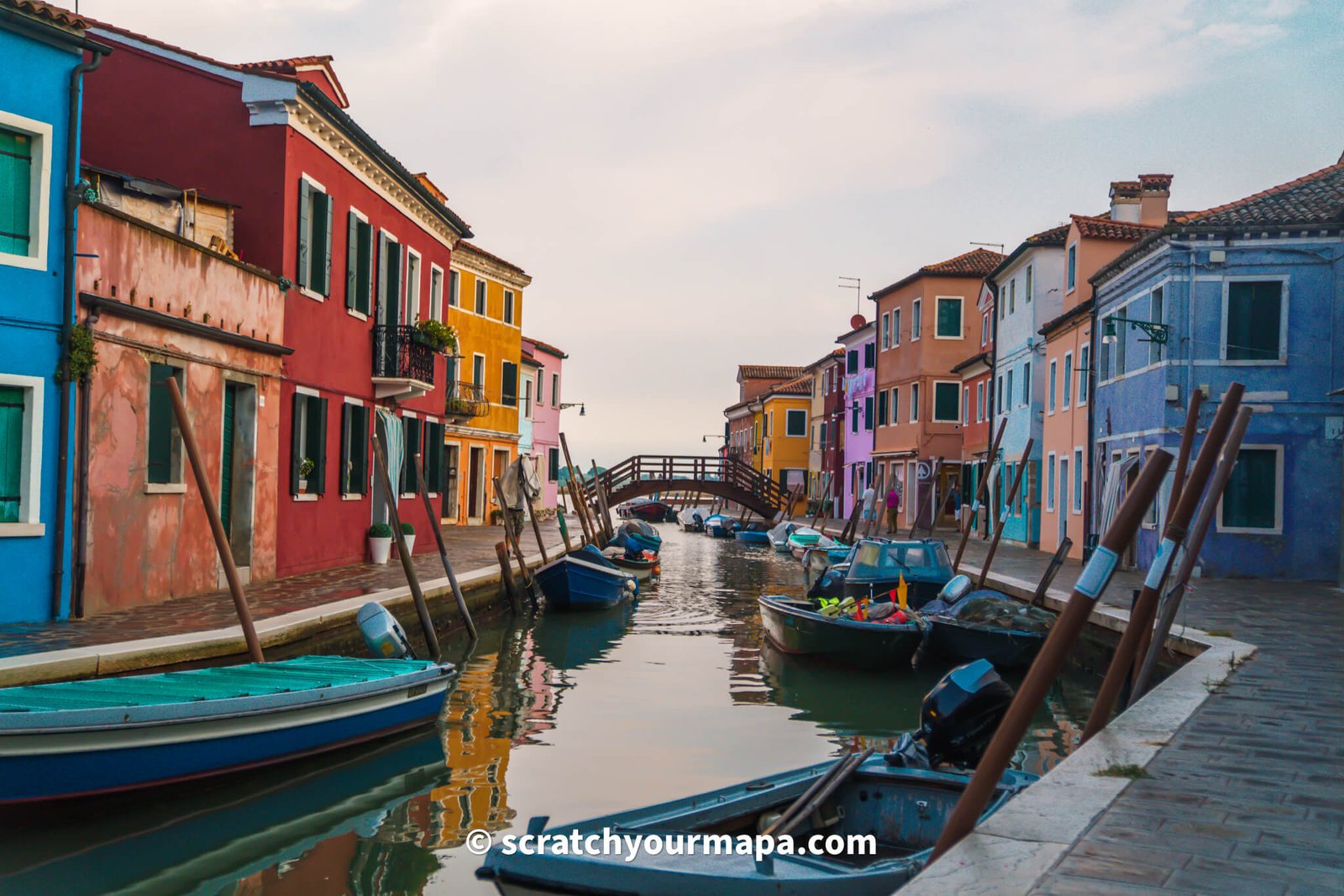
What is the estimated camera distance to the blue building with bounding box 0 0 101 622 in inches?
430

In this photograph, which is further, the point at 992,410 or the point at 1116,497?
the point at 992,410

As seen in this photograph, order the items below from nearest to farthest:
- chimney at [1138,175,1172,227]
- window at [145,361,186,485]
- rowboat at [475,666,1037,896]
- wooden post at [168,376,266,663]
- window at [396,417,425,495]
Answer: rowboat at [475,666,1037,896] → wooden post at [168,376,266,663] → window at [145,361,186,485] → window at [396,417,425,495] → chimney at [1138,175,1172,227]

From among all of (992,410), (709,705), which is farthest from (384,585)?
(992,410)

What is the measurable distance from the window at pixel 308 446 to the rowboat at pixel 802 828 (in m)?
11.2

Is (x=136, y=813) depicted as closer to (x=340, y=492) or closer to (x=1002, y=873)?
(x=1002, y=873)

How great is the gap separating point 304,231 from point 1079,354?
16.6m

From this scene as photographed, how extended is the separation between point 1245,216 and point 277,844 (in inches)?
700

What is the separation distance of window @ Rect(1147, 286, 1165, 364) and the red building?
12.3 m

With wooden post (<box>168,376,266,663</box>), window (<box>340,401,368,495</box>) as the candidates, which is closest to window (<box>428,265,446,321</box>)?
window (<box>340,401,368,495</box>)

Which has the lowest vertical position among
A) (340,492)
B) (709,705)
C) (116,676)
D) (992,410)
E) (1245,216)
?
(709,705)

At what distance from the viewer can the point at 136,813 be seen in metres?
7.62

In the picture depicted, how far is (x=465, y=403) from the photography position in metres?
32.2

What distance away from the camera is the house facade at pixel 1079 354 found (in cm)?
2506

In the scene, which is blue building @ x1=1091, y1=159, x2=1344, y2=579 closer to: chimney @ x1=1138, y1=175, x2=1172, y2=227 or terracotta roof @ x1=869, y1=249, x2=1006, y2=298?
chimney @ x1=1138, y1=175, x2=1172, y2=227
